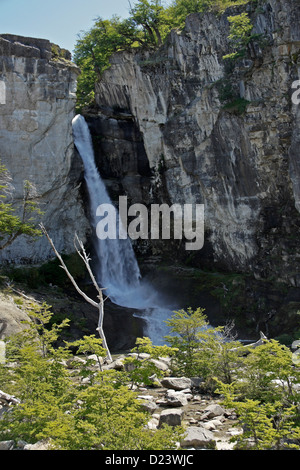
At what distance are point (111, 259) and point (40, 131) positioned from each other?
730 centimetres

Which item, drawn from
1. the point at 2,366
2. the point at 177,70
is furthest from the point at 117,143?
the point at 2,366

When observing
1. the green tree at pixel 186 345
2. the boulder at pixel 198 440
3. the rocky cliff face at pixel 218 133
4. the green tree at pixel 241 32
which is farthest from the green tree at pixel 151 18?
the boulder at pixel 198 440

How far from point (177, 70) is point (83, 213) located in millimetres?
8730

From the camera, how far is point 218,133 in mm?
21625

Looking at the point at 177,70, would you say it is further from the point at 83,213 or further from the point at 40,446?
the point at 40,446

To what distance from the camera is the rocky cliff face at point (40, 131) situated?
21.4 metres

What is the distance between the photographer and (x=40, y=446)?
6.45 meters

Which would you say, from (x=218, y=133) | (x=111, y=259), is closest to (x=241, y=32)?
(x=218, y=133)

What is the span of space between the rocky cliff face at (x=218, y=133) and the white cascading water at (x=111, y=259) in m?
0.85

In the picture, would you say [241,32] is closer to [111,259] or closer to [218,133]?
[218,133]

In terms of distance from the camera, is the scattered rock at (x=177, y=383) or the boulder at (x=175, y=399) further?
the scattered rock at (x=177, y=383)

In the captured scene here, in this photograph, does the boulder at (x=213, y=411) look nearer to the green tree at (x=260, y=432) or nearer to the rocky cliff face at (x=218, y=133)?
the green tree at (x=260, y=432)
